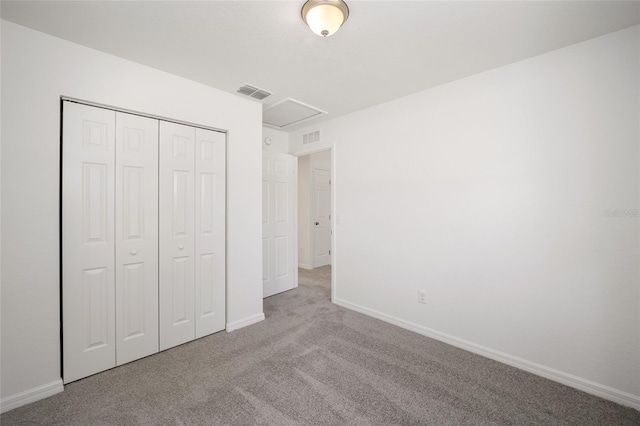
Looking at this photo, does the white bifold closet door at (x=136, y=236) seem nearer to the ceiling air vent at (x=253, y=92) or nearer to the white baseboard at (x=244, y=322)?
the white baseboard at (x=244, y=322)

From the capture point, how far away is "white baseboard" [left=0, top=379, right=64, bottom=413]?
Answer: 5.76ft

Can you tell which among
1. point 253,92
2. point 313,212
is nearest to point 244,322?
point 253,92

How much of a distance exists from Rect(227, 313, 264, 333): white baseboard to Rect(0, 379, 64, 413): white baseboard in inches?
50.8

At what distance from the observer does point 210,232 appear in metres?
2.78

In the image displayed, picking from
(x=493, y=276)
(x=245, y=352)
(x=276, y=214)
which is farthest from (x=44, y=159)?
(x=493, y=276)

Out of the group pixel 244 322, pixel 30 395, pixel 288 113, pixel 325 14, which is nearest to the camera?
pixel 325 14

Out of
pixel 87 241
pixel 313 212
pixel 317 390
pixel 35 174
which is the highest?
pixel 35 174

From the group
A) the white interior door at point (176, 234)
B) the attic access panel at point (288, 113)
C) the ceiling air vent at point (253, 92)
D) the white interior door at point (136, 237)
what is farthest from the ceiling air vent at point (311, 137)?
the white interior door at point (136, 237)

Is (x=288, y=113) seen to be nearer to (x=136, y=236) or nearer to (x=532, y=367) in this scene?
(x=136, y=236)

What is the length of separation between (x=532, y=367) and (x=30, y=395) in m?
3.70

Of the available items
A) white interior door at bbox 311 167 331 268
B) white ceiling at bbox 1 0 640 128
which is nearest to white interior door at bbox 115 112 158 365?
white ceiling at bbox 1 0 640 128

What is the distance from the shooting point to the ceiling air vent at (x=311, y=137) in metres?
3.91

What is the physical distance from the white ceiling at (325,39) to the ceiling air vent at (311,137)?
4.39 feet

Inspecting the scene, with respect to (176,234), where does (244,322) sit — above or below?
below
